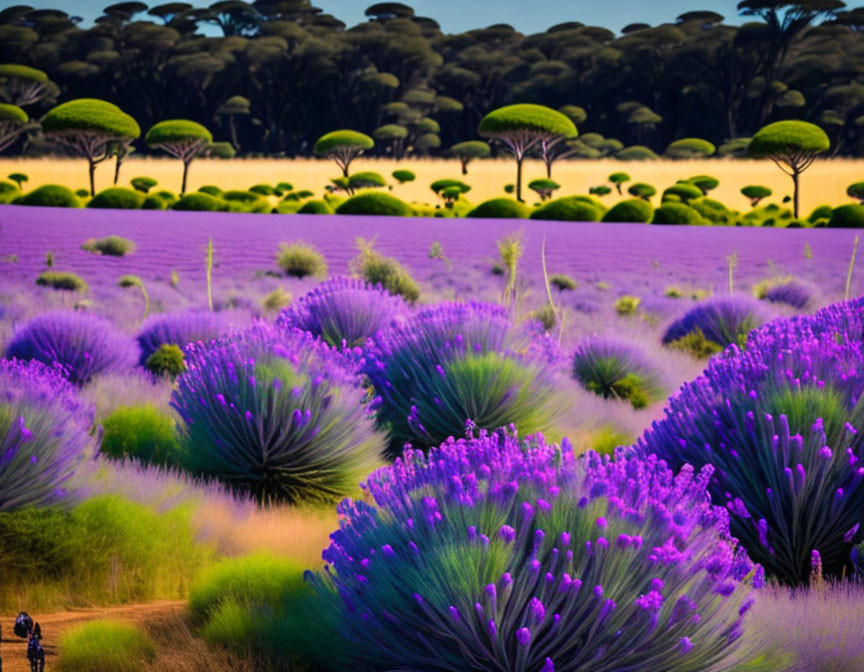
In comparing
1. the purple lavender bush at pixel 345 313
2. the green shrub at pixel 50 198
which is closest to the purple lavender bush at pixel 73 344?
the purple lavender bush at pixel 345 313

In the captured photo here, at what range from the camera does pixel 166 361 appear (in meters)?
7.64

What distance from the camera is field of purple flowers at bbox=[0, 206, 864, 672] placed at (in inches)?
A: 88.2

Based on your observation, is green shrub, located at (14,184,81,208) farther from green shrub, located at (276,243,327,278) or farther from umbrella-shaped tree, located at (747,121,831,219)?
umbrella-shaped tree, located at (747,121,831,219)

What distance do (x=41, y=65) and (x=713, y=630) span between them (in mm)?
24311

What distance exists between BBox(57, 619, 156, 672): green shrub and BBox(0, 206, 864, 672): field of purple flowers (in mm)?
19

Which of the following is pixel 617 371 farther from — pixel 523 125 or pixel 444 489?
pixel 523 125

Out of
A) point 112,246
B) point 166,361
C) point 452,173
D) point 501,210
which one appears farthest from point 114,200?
point 452,173

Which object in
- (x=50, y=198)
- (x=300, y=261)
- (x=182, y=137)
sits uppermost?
(x=182, y=137)

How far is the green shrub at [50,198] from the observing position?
13.9 m

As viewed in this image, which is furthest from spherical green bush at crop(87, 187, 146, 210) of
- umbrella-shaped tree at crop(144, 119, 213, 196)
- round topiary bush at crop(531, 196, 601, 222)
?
umbrella-shaped tree at crop(144, 119, 213, 196)

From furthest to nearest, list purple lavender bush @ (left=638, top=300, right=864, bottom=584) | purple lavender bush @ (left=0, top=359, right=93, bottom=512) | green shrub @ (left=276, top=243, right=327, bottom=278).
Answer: green shrub @ (left=276, top=243, right=327, bottom=278) → purple lavender bush @ (left=0, top=359, right=93, bottom=512) → purple lavender bush @ (left=638, top=300, right=864, bottom=584)

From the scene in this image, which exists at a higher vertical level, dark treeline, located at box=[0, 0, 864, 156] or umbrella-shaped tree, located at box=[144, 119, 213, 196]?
dark treeline, located at box=[0, 0, 864, 156]

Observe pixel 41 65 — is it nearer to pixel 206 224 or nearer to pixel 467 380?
pixel 206 224

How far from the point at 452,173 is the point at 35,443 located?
31610 millimetres
